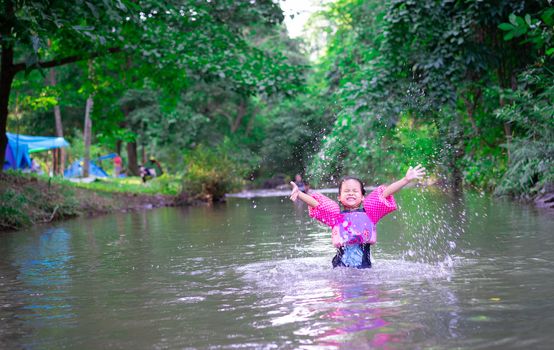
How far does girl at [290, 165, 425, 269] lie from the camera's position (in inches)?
309

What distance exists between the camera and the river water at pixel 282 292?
15.5 feet

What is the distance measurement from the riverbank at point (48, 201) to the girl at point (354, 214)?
395 inches

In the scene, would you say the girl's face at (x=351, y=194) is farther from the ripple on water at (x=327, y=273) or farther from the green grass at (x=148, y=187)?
the green grass at (x=148, y=187)

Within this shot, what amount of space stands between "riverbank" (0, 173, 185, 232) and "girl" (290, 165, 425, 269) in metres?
10.0

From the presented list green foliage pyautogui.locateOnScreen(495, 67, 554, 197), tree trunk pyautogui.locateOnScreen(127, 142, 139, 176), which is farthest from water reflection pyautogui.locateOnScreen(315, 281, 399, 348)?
tree trunk pyautogui.locateOnScreen(127, 142, 139, 176)

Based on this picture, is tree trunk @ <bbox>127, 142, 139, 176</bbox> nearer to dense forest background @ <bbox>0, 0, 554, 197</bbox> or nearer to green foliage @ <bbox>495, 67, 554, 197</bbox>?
dense forest background @ <bbox>0, 0, 554, 197</bbox>

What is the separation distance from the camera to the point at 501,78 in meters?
19.8

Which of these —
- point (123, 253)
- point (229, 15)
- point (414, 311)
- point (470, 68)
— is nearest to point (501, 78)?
point (470, 68)

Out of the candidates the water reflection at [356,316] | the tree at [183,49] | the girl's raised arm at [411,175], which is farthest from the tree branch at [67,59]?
the water reflection at [356,316]

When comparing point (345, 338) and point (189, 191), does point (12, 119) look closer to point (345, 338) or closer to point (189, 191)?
point (189, 191)

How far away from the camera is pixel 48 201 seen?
19.7 m

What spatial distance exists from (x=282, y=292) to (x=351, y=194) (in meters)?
2.02

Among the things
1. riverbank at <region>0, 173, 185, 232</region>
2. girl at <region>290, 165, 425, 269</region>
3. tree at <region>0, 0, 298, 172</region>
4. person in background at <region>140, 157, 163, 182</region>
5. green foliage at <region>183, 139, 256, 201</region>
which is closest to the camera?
girl at <region>290, 165, 425, 269</region>

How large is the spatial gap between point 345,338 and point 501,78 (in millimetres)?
16738
